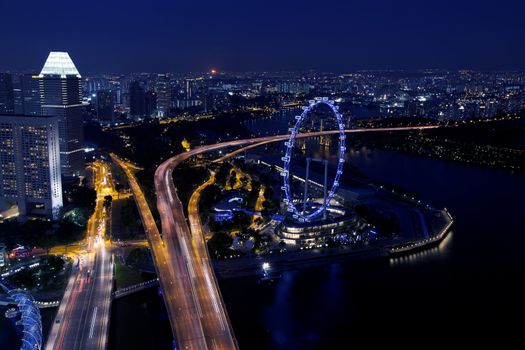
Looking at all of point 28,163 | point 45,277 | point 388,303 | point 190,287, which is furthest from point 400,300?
point 28,163

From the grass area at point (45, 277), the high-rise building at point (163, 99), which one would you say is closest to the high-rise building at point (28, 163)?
the grass area at point (45, 277)

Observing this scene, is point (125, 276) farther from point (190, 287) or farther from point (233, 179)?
point (233, 179)

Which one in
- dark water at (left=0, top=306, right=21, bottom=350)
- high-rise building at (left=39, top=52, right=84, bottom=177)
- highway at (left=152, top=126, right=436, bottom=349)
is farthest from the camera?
high-rise building at (left=39, top=52, right=84, bottom=177)

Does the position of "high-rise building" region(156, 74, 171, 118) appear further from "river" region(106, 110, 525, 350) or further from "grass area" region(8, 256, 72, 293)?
"grass area" region(8, 256, 72, 293)

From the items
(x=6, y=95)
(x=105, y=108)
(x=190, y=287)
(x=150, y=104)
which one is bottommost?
(x=190, y=287)

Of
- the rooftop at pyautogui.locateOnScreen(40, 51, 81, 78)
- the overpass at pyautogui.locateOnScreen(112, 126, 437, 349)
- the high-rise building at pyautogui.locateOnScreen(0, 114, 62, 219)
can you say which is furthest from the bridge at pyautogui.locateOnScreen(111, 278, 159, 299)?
the rooftop at pyautogui.locateOnScreen(40, 51, 81, 78)

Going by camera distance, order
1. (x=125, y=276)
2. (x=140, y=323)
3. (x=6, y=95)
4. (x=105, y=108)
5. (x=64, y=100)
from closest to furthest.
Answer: (x=140, y=323), (x=125, y=276), (x=64, y=100), (x=6, y=95), (x=105, y=108)

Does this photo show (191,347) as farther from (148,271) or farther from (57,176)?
(57,176)
